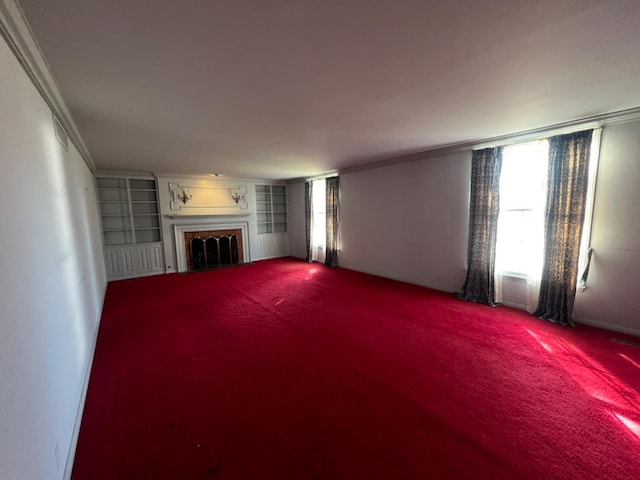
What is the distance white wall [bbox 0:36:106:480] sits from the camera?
96 cm

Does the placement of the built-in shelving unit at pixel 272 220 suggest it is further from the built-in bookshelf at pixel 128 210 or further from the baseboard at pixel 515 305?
the baseboard at pixel 515 305

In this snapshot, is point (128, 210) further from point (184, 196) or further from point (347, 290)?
point (347, 290)

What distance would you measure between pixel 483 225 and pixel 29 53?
15.4 ft

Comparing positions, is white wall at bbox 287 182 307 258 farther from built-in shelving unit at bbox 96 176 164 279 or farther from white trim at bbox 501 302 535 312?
white trim at bbox 501 302 535 312

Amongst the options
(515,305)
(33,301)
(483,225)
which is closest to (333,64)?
(33,301)

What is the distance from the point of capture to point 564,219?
3020 millimetres

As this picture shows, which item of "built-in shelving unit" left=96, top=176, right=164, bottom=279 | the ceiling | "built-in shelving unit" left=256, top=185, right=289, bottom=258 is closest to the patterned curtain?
the ceiling

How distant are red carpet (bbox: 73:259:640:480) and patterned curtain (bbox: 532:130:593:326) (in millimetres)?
372

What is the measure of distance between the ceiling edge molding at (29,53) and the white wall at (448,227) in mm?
4502

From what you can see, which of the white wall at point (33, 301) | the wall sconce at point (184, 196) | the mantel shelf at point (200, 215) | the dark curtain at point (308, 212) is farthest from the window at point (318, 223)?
the white wall at point (33, 301)

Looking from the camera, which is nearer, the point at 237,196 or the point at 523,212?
the point at 523,212

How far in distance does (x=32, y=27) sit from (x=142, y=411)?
240 cm

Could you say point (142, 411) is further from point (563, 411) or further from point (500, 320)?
point (500, 320)

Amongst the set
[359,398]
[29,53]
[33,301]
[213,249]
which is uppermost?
[29,53]
